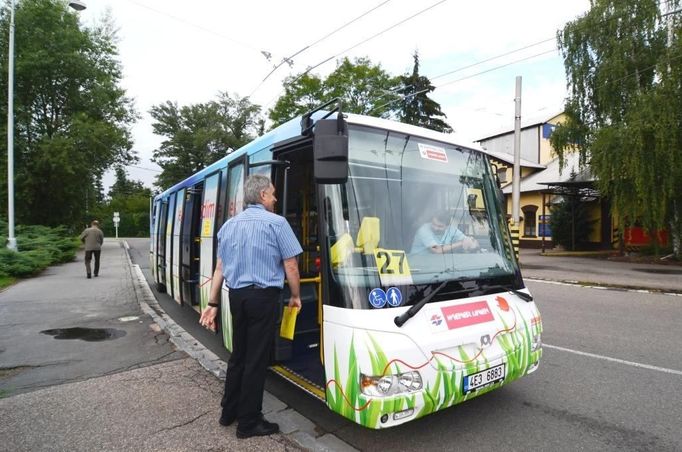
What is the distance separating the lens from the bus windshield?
3.27 meters

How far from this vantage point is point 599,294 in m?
10.9

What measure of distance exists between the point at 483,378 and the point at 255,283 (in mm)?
1938

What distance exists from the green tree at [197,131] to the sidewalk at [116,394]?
48303 millimetres

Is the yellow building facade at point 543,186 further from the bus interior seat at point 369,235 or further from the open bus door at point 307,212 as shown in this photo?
the bus interior seat at point 369,235

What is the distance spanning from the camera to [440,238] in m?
3.68

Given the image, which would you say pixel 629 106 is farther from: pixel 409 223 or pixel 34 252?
pixel 34 252

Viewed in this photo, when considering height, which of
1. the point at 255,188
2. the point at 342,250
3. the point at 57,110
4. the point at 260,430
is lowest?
the point at 260,430

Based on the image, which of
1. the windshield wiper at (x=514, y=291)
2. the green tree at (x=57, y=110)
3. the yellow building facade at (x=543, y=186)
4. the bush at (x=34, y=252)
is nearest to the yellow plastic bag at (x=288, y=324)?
the windshield wiper at (x=514, y=291)

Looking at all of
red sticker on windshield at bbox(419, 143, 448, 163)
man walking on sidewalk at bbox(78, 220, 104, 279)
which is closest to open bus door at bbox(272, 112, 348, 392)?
red sticker on windshield at bbox(419, 143, 448, 163)

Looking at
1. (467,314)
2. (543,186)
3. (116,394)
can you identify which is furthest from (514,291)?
(543,186)

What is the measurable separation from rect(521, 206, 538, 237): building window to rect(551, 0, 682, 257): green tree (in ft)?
25.6

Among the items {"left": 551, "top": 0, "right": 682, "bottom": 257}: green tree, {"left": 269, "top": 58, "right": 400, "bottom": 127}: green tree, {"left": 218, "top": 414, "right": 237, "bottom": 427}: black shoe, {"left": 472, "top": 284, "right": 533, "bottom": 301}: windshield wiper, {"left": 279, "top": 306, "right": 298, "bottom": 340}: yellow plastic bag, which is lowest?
{"left": 218, "top": 414, "right": 237, "bottom": 427}: black shoe

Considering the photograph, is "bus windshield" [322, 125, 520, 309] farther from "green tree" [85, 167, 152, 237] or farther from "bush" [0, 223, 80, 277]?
"green tree" [85, 167, 152, 237]

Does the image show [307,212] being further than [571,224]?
No
